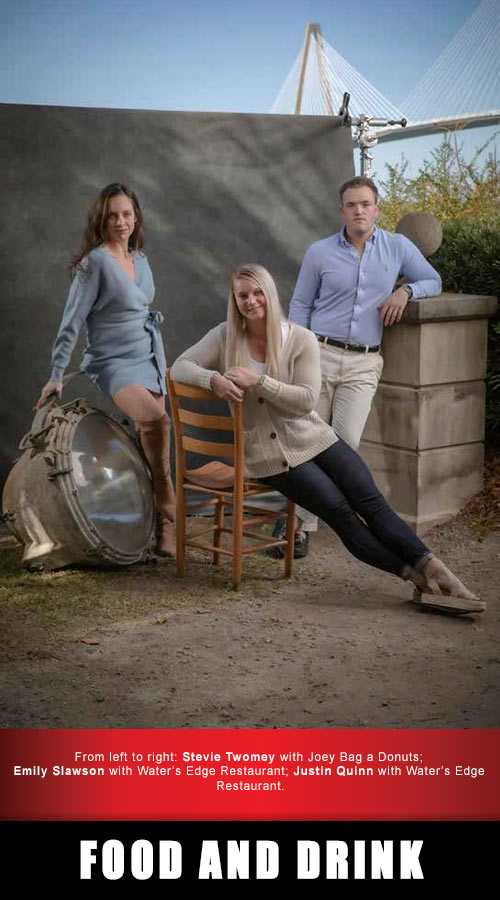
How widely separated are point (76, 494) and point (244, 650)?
1043 millimetres

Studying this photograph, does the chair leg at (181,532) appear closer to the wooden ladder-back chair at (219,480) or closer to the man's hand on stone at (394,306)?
the wooden ladder-back chair at (219,480)

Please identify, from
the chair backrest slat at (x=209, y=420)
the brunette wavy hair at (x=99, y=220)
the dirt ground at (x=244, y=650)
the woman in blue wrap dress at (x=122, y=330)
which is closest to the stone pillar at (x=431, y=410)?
the dirt ground at (x=244, y=650)

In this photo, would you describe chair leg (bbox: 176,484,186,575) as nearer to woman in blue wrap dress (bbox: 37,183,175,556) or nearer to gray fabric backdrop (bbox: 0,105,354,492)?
woman in blue wrap dress (bbox: 37,183,175,556)

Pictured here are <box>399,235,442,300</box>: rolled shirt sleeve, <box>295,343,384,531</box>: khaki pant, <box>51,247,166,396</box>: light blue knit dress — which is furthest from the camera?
<box>399,235,442,300</box>: rolled shirt sleeve

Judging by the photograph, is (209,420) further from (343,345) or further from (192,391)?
(343,345)

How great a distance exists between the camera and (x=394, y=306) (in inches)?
187

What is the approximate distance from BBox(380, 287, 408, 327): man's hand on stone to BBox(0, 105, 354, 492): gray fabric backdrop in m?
0.96

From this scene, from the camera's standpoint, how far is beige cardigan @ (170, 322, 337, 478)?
4074 millimetres

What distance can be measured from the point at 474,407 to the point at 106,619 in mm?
2143

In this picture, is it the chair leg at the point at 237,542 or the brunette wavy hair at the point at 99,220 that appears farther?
the brunette wavy hair at the point at 99,220

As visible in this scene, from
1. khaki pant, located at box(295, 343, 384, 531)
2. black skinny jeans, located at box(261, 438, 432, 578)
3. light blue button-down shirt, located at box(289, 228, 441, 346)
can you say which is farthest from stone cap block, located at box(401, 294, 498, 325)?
black skinny jeans, located at box(261, 438, 432, 578)

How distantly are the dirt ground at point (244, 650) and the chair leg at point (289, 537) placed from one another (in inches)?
2.3

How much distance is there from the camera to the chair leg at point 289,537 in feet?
14.3

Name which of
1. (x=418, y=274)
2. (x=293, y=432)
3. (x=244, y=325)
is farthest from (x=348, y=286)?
(x=293, y=432)
